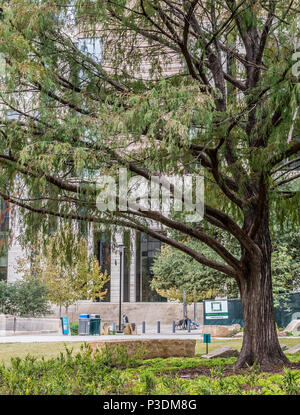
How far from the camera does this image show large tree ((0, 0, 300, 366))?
19.9 feet

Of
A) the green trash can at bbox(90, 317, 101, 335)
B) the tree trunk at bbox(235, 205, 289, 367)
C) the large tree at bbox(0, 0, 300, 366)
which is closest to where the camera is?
the large tree at bbox(0, 0, 300, 366)

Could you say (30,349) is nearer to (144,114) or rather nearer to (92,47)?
(92,47)

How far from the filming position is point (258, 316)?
834 cm

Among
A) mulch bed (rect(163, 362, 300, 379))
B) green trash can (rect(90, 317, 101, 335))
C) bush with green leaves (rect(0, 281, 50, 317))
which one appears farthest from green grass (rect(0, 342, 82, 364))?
bush with green leaves (rect(0, 281, 50, 317))

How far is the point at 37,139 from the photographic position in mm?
6617

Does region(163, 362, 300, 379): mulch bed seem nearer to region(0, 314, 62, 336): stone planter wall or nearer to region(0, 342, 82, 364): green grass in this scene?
region(0, 342, 82, 364): green grass

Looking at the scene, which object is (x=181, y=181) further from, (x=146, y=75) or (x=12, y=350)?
(x=12, y=350)

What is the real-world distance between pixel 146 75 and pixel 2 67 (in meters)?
3.56

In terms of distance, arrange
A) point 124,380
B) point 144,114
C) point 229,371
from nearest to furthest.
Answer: point 144,114 < point 124,380 < point 229,371

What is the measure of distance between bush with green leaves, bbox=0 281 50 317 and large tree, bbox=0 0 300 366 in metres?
25.8

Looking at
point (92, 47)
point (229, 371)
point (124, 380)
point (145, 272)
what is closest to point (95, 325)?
point (229, 371)

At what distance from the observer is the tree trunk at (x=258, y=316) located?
327 inches

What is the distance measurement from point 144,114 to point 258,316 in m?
4.12
